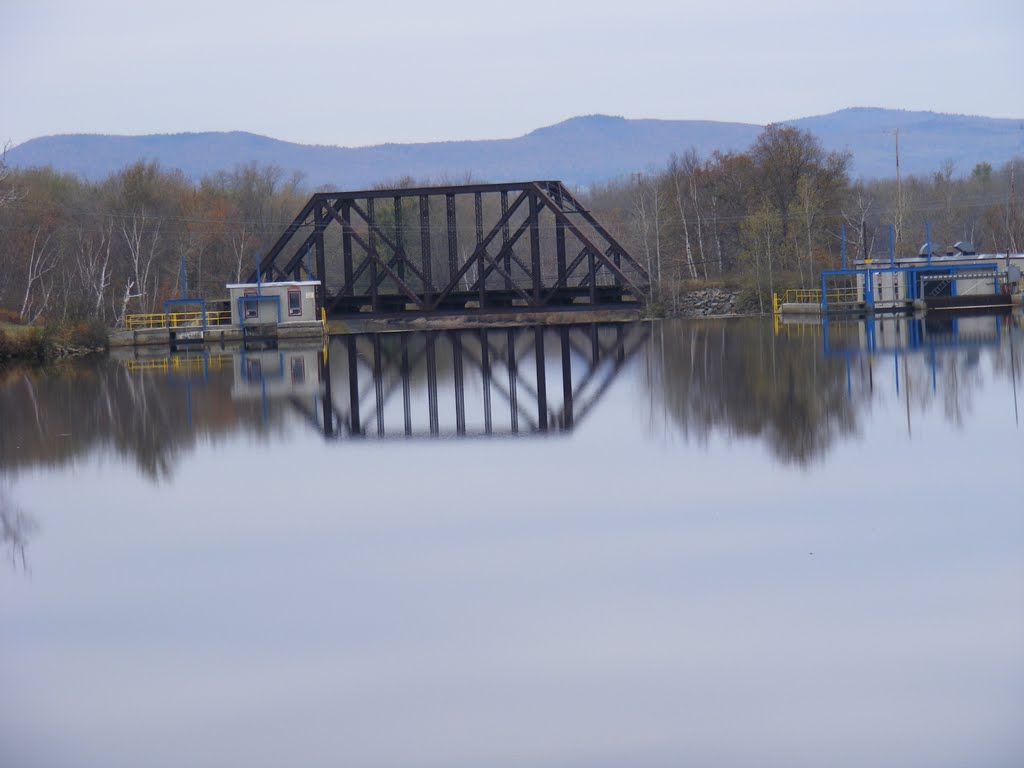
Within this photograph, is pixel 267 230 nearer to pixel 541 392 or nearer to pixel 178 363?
pixel 178 363

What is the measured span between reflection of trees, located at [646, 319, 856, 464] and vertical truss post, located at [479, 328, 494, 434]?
337 cm

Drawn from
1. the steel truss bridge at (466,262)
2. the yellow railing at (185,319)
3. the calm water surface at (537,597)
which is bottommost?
the calm water surface at (537,597)

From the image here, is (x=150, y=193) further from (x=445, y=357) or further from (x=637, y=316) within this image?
(x=445, y=357)

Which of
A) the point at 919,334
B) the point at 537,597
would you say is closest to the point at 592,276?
the point at 919,334

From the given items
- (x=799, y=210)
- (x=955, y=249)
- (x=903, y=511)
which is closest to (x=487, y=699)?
(x=903, y=511)

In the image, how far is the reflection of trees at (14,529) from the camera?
14.6 metres

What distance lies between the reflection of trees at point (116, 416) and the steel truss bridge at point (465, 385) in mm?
2250

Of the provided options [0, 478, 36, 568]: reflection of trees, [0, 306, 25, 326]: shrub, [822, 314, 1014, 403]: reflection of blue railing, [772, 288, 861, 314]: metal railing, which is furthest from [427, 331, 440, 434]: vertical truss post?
[772, 288, 861, 314]: metal railing

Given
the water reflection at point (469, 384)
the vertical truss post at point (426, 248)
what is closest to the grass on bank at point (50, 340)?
the water reflection at point (469, 384)

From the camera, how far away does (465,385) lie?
110 feet

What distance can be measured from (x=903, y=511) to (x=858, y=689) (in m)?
5.80

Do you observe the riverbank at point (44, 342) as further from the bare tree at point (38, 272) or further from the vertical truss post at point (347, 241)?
the vertical truss post at point (347, 241)

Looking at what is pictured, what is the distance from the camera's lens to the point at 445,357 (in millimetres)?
46000

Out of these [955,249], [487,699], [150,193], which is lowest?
[487,699]
